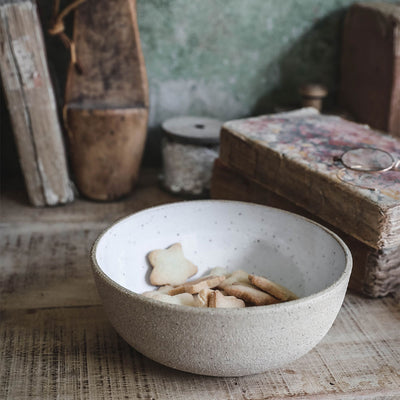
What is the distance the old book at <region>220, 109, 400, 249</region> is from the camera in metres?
0.81

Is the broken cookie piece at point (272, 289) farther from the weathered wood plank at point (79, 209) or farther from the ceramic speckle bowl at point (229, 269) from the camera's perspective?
the weathered wood plank at point (79, 209)

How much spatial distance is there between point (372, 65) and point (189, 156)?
0.57 m

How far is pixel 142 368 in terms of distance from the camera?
0.70 m

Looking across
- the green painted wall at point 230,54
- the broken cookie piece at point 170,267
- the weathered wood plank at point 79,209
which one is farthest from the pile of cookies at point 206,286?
the green painted wall at point 230,54

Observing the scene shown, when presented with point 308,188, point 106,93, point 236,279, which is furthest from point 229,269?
point 106,93

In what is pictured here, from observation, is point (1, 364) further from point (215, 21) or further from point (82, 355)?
point (215, 21)

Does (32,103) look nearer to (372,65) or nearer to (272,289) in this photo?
(272,289)

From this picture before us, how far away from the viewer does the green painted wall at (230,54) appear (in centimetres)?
142

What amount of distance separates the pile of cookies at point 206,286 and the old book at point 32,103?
0.53m

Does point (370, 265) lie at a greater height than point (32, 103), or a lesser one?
lesser

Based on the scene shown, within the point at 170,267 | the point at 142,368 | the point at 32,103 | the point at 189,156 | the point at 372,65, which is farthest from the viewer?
the point at 372,65

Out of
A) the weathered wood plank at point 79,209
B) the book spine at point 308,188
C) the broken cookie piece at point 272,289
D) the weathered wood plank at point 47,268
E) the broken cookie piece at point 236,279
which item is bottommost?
the weathered wood plank at point 79,209

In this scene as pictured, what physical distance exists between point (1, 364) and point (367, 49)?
120 cm

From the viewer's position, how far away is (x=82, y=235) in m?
1.11
